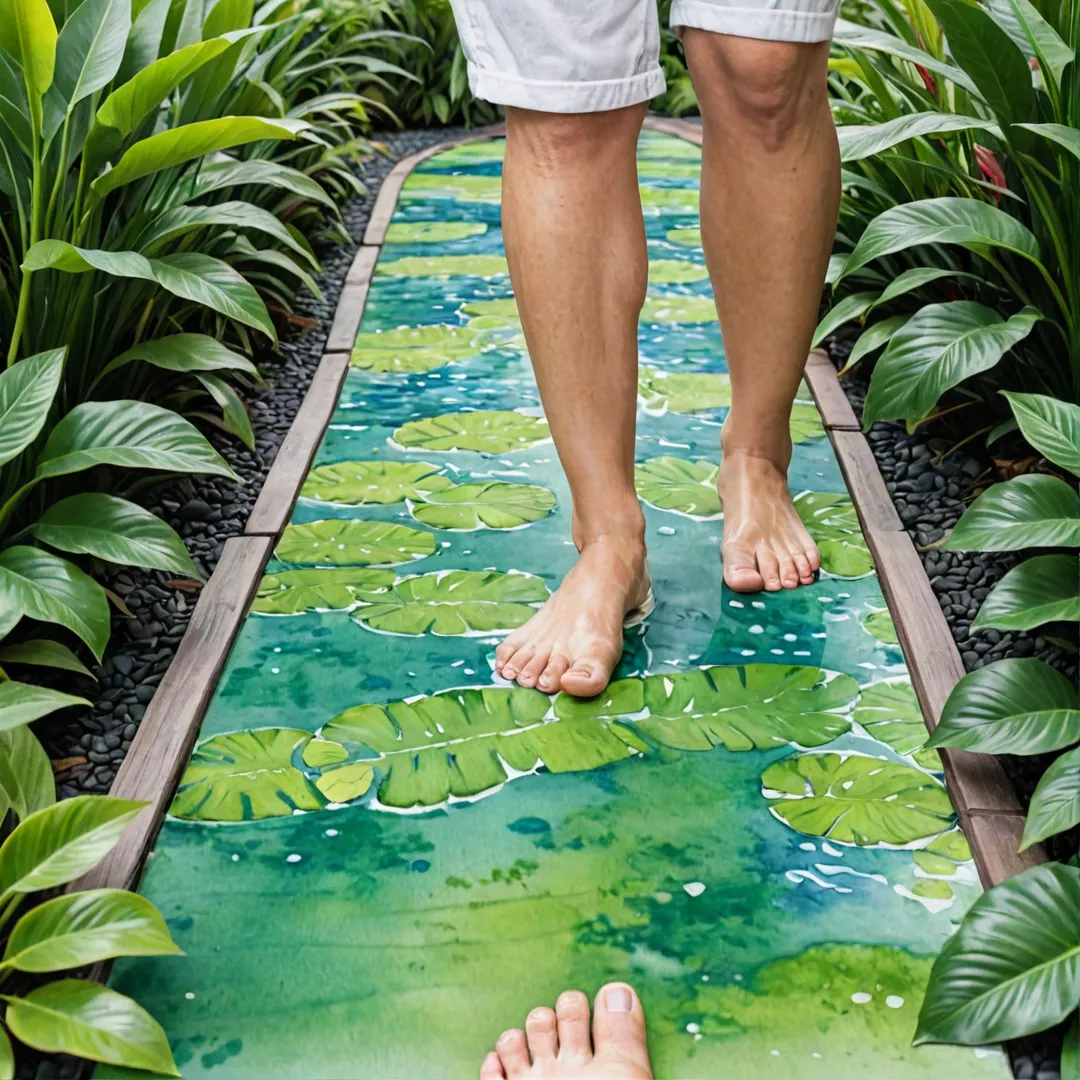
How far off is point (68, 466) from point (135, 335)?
0.63 meters

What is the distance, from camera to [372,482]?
2.22m

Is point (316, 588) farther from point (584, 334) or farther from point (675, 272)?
point (675, 272)

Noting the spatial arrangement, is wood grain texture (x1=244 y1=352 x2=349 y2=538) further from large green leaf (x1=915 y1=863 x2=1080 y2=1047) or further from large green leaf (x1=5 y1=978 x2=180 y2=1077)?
large green leaf (x1=915 y1=863 x2=1080 y2=1047)

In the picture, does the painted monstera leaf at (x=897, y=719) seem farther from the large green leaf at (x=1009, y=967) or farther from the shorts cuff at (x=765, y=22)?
the shorts cuff at (x=765, y=22)

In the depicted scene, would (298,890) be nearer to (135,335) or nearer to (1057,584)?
(1057,584)

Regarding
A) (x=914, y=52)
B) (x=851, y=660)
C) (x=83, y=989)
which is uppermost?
(x=914, y=52)

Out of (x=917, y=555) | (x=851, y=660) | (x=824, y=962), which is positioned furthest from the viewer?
(x=917, y=555)

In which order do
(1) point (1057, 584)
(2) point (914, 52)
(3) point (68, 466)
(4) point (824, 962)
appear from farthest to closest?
(2) point (914, 52) → (3) point (68, 466) → (1) point (1057, 584) → (4) point (824, 962)

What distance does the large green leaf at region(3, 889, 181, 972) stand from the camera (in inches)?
44.5

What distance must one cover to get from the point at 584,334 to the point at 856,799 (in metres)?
0.64

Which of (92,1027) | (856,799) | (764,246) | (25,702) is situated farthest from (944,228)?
(92,1027)

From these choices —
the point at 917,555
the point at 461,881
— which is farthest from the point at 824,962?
the point at 917,555

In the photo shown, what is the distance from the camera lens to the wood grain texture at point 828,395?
2.36 m

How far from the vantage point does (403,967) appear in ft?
4.09
